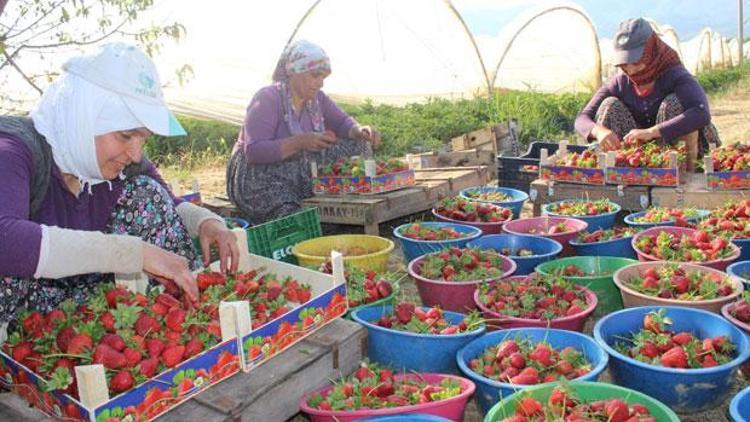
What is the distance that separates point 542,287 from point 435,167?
11.8 ft

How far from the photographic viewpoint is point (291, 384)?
2.40 metres

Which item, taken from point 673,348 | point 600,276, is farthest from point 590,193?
point 673,348

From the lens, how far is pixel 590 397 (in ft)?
7.32

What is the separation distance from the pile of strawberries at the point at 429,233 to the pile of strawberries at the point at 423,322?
1.29 m

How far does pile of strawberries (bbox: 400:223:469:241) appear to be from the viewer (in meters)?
4.20

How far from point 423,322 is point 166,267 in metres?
1.05

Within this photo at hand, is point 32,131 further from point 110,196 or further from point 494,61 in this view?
point 494,61

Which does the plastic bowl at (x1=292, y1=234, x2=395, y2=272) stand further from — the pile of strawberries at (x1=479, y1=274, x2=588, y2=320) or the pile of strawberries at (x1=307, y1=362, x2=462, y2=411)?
the pile of strawberries at (x1=307, y1=362, x2=462, y2=411)

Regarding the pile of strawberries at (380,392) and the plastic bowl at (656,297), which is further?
the plastic bowl at (656,297)

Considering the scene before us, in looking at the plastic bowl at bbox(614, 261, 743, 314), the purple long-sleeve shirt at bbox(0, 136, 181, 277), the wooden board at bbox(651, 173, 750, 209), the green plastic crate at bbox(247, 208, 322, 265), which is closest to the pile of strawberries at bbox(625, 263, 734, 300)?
the plastic bowl at bbox(614, 261, 743, 314)

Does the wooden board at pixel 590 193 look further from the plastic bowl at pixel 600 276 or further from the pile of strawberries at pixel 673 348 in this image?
the pile of strawberries at pixel 673 348

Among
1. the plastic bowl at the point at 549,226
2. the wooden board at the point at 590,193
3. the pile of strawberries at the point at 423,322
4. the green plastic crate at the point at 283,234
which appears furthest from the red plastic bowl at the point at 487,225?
the pile of strawberries at the point at 423,322

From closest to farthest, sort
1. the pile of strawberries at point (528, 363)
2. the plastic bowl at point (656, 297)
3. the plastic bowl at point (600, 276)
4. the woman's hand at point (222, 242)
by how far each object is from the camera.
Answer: the pile of strawberries at point (528, 363)
the woman's hand at point (222, 242)
the plastic bowl at point (656, 297)
the plastic bowl at point (600, 276)

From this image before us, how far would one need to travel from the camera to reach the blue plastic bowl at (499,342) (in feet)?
7.84
